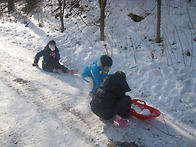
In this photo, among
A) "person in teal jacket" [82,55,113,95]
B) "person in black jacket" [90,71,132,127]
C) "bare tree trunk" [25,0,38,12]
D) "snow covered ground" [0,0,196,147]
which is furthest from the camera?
"bare tree trunk" [25,0,38,12]

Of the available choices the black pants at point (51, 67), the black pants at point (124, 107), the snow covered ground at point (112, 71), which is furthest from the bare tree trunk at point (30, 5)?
the black pants at point (124, 107)

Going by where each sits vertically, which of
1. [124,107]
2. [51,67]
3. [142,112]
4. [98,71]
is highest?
[98,71]

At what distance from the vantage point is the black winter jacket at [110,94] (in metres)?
3.28

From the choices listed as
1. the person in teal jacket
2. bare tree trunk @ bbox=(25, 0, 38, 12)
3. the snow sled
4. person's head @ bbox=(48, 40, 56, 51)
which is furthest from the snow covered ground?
bare tree trunk @ bbox=(25, 0, 38, 12)

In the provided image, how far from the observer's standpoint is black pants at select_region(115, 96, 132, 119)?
3305 millimetres

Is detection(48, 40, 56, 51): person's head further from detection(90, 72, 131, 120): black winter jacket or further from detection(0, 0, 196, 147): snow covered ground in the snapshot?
detection(90, 72, 131, 120): black winter jacket

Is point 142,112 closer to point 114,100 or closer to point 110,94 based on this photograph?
point 114,100

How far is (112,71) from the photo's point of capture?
5.62 metres

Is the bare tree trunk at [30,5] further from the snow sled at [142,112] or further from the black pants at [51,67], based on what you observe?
the snow sled at [142,112]

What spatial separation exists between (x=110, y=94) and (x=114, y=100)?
0.16 meters

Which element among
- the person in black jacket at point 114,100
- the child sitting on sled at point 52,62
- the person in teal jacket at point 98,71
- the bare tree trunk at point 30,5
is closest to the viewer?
the person in black jacket at point 114,100

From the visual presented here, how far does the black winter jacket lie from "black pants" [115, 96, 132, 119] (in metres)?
0.08

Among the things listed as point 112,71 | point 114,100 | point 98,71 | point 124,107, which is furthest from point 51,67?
point 124,107

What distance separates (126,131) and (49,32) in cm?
680
